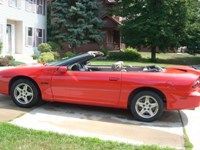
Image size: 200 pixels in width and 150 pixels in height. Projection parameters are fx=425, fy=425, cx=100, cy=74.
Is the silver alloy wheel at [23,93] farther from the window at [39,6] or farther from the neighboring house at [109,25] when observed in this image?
the neighboring house at [109,25]

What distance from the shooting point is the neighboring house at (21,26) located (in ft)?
94.6

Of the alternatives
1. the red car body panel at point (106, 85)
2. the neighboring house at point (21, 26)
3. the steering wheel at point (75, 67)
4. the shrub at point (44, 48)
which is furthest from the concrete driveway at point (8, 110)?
the shrub at point (44, 48)

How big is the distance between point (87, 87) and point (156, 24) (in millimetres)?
24433

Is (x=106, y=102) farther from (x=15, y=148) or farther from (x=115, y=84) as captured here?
(x=15, y=148)

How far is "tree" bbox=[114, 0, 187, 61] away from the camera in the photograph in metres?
32.3

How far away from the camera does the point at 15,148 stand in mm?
5781

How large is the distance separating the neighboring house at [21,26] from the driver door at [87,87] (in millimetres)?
19778

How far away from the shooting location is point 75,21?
1426 inches

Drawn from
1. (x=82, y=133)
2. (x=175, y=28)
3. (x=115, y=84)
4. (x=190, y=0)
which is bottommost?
(x=82, y=133)

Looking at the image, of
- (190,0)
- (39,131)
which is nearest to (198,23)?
(190,0)

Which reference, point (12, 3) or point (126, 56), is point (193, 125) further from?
point (126, 56)

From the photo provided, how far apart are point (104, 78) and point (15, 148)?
9.98 feet

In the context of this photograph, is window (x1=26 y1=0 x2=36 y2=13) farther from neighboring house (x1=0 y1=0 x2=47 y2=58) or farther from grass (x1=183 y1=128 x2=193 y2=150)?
grass (x1=183 y1=128 x2=193 y2=150)

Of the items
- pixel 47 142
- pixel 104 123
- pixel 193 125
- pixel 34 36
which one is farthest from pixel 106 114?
pixel 34 36
